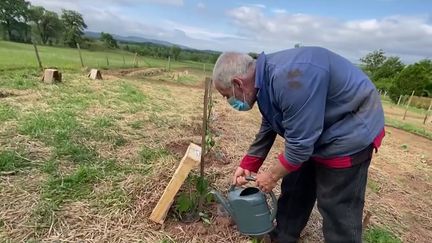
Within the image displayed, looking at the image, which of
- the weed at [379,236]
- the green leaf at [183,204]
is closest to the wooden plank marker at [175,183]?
the green leaf at [183,204]

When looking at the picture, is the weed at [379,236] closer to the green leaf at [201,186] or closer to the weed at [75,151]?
the green leaf at [201,186]

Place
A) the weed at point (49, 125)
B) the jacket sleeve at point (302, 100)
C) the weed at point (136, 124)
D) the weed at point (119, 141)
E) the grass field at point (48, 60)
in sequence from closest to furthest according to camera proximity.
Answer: the jacket sleeve at point (302, 100) < the weed at point (49, 125) < the weed at point (119, 141) < the weed at point (136, 124) < the grass field at point (48, 60)

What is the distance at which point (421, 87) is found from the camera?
33.1 meters

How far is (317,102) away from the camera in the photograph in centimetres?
169

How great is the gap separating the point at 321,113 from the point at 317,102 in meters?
0.07

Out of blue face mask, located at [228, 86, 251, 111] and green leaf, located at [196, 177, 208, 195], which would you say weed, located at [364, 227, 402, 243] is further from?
blue face mask, located at [228, 86, 251, 111]

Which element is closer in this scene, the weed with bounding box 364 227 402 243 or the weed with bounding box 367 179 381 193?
the weed with bounding box 364 227 402 243

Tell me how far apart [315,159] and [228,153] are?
2395 millimetres

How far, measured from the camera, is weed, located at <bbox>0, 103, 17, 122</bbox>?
483cm

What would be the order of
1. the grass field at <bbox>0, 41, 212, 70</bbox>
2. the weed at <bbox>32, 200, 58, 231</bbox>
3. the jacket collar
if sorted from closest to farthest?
the jacket collar
the weed at <bbox>32, 200, 58, 231</bbox>
the grass field at <bbox>0, 41, 212, 70</bbox>

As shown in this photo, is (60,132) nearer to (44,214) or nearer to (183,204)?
(44,214)

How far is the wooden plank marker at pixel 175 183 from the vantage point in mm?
2662

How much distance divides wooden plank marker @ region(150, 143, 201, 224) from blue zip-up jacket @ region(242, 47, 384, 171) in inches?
33.2

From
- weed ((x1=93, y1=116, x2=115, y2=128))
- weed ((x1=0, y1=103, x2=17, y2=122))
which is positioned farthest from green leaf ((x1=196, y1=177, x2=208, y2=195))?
weed ((x1=0, y1=103, x2=17, y2=122))
